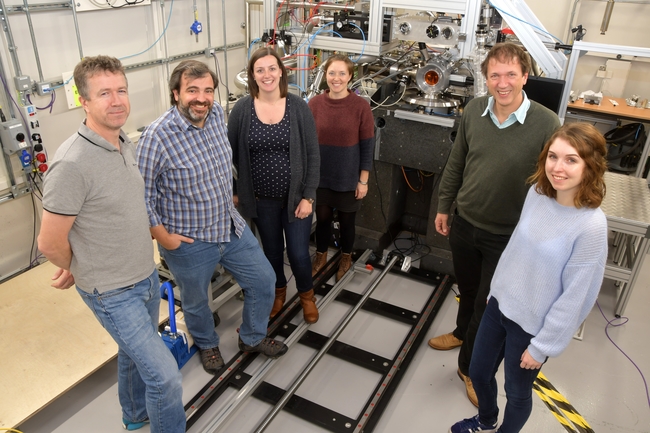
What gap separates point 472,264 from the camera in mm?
2297

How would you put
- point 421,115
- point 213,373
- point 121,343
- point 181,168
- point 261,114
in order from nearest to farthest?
1. point 121,343
2. point 181,168
3. point 261,114
4. point 213,373
5. point 421,115

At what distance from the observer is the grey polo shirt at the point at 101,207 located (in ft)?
4.86

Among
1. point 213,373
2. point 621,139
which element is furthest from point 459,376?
point 621,139

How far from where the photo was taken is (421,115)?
3059 millimetres

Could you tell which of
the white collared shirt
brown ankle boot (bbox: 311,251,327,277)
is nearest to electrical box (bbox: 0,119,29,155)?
brown ankle boot (bbox: 311,251,327,277)

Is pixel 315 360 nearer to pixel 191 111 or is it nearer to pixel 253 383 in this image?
pixel 253 383

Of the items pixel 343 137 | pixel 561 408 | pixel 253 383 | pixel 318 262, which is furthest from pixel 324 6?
pixel 561 408

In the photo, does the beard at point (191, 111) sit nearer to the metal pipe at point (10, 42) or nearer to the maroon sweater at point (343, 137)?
the maroon sweater at point (343, 137)

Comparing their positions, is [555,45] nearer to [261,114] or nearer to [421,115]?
[421,115]

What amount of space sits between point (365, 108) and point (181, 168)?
47.6 inches

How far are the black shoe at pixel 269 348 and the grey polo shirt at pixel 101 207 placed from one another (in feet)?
3.18

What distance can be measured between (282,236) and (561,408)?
162cm

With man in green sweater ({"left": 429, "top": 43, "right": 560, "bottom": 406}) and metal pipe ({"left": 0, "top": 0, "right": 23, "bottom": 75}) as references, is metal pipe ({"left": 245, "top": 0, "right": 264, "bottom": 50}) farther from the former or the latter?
man in green sweater ({"left": 429, "top": 43, "right": 560, "bottom": 406})

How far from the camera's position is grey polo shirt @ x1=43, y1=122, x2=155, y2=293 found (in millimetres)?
1482
